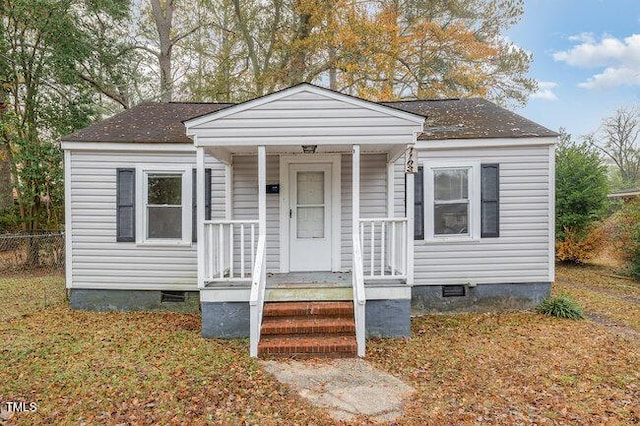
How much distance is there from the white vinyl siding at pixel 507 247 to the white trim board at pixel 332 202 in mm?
1426

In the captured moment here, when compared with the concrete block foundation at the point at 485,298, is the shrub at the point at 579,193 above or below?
above

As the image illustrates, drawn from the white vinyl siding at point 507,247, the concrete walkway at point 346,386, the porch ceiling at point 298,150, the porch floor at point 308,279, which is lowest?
the concrete walkway at point 346,386

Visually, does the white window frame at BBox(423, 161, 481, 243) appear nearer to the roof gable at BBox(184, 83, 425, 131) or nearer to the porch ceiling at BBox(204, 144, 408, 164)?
the porch ceiling at BBox(204, 144, 408, 164)

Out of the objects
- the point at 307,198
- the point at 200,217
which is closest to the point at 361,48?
the point at 307,198

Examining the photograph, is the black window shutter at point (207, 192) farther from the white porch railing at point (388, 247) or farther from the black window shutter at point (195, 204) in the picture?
the white porch railing at point (388, 247)

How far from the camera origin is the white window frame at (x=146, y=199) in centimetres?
664

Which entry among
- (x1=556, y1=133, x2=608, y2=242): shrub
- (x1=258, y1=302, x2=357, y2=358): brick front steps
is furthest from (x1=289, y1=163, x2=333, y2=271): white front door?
(x1=556, y1=133, x2=608, y2=242): shrub

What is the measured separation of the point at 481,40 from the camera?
579 inches

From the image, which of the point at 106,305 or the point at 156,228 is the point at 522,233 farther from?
the point at 106,305

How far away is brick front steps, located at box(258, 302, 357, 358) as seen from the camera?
463 cm

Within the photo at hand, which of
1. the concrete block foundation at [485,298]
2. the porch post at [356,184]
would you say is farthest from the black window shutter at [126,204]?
the concrete block foundation at [485,298]

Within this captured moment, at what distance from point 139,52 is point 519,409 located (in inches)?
617

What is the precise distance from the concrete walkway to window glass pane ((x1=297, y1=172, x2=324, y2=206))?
9.94 feet

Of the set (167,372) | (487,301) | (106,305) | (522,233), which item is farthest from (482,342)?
(106,305)
